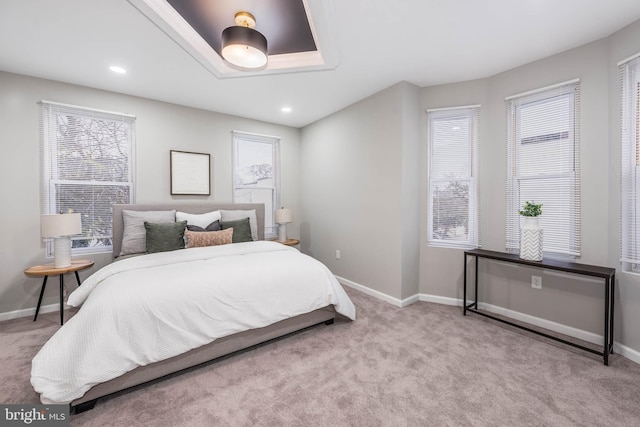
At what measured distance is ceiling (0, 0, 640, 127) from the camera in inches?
76.0

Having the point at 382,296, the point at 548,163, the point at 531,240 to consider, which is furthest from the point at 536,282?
the point at 382,296

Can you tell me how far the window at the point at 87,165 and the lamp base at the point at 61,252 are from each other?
49 centimetres

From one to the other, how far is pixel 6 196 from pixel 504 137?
5.37m

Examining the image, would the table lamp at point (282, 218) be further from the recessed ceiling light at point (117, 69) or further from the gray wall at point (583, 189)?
the recessed ceiling light at point (117, 69)

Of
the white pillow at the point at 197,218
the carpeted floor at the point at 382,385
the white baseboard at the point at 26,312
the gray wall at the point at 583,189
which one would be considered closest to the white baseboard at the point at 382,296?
the gray wall at the point at 583,189

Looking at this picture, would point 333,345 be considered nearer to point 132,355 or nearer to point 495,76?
point 132,355

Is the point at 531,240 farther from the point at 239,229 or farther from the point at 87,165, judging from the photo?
the point at 87,165

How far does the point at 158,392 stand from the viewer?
1.75 m

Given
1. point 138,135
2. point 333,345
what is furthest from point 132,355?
point 138,135

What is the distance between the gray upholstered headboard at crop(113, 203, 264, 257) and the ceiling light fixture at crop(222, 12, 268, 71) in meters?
2.19

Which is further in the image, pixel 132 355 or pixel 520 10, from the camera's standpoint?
pixel 520 10

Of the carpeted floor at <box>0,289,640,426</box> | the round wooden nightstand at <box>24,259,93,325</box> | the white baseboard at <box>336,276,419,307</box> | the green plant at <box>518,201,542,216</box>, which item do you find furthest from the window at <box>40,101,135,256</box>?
the green plant at <box>518,201,542,216</box>

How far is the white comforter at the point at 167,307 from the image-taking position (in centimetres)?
151

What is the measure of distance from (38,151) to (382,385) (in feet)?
13.7
